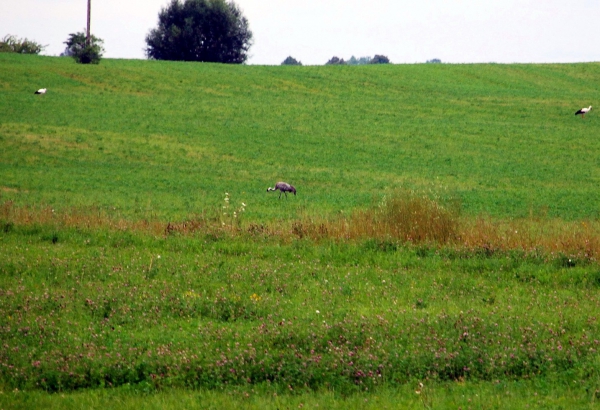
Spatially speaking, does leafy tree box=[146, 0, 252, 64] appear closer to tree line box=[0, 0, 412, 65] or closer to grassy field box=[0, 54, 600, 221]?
→ tree line box=[0, 0, 412, 65]

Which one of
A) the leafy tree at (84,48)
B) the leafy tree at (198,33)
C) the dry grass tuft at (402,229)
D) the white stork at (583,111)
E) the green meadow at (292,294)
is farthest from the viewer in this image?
the leafy tree at (198,33)

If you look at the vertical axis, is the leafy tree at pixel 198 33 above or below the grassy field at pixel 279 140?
above

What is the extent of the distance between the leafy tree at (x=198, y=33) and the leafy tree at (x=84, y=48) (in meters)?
31.8

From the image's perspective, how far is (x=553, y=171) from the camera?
34.3m

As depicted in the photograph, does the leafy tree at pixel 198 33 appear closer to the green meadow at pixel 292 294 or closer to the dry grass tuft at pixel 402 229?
the green meadow at pixel 292 294

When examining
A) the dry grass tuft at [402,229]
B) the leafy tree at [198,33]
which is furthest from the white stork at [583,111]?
the leafy tree at [198,33]

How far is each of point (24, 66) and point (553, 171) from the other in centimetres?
4332

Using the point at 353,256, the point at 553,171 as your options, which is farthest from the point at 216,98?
the point at 353,256

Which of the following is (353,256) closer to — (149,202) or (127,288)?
(127,288)

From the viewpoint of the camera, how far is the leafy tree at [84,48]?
66.1 meters

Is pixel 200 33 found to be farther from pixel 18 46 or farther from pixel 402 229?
pixel 402 229

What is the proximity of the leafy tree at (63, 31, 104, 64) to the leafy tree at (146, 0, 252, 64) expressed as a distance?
104 ft

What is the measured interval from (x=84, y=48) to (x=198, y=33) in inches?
1444

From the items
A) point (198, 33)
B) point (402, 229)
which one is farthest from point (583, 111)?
Answer: point (198, 33)
